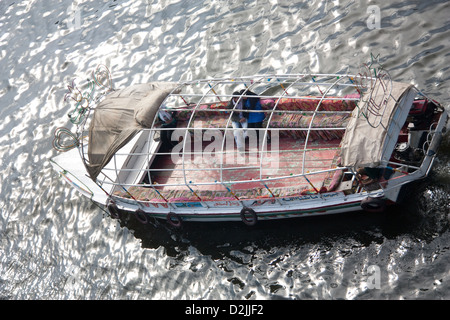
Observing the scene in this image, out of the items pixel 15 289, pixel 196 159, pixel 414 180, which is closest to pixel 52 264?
pixel 15 289

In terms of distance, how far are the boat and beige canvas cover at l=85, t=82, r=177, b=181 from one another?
0.03 metres

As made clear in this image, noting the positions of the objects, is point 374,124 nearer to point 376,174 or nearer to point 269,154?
point 376,174

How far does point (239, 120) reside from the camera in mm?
14797

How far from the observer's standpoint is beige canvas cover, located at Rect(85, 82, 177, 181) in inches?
538

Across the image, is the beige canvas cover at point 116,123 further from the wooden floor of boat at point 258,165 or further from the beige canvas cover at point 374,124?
the beige canvas cover at point 374,124

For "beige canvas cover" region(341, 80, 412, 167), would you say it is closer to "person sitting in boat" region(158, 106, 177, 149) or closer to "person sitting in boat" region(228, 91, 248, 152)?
"person sitting in boat" region(228, 91, 248, 152)

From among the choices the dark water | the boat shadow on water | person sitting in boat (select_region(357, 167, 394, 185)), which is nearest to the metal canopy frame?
person sitting in boat (select_region(357, 167, 394, 185))

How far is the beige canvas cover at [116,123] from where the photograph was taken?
44.8 feet

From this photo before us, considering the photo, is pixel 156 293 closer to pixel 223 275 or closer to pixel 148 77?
pixel 223 275

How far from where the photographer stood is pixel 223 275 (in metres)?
13.2

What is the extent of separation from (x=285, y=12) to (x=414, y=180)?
1106cm

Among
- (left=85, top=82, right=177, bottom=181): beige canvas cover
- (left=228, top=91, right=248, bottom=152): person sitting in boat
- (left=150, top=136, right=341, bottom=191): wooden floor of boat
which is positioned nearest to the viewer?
(left=85, top=82, right=177, bottom=181): beige canvas cover

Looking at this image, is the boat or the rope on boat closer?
the boat

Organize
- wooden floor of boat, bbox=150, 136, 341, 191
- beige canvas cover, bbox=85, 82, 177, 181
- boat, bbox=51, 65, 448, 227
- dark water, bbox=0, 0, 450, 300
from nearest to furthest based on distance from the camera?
boat, bbox=51, 65, 448, 227 < dark water, bbox=0, 0, 450, 300 < beige canvas cover, bbox=85, 82, 177, 181 < wooden floor of boat, bbox=150, 136, 341, 191
